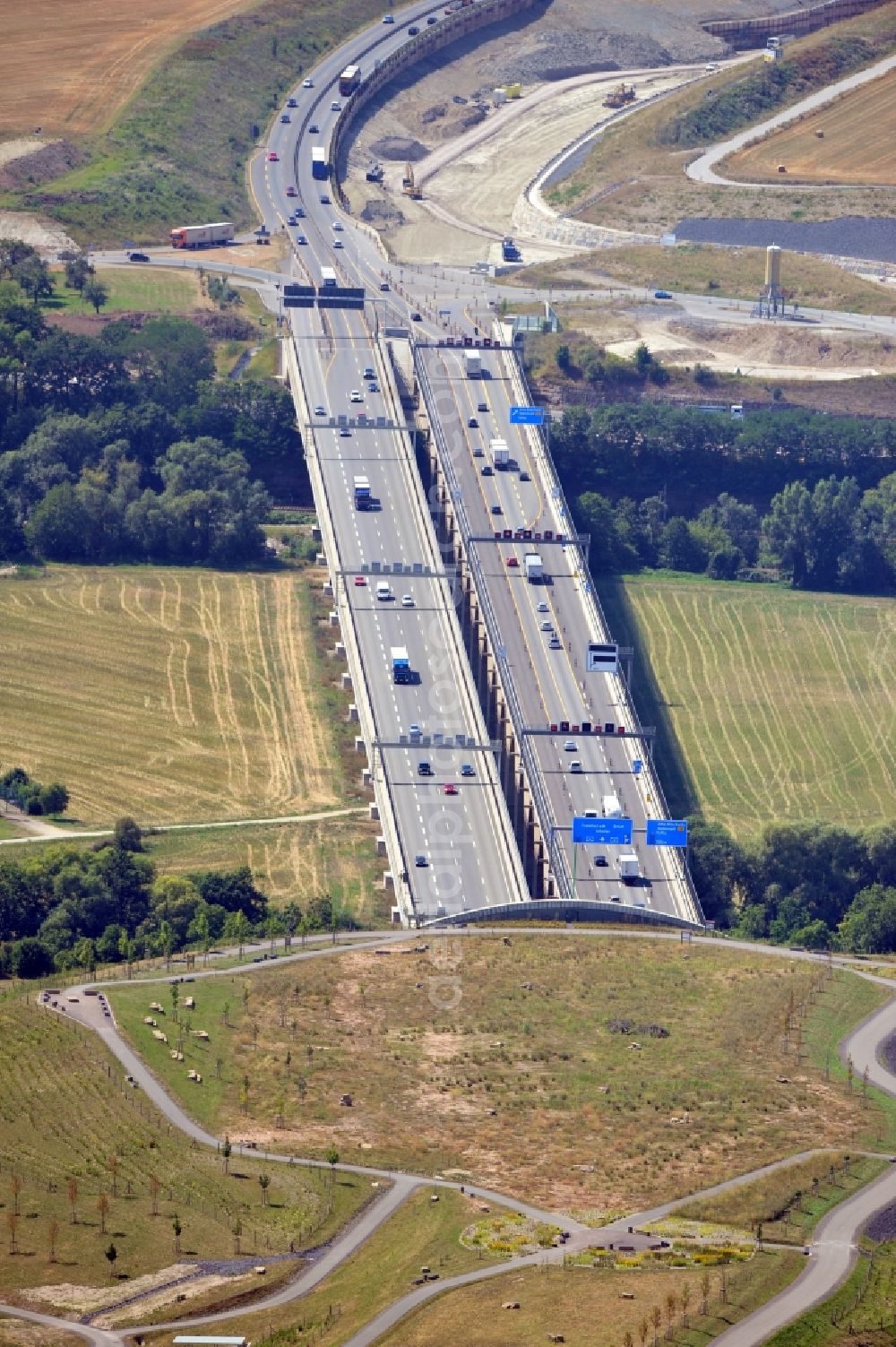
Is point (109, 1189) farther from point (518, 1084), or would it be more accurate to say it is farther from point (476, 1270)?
point (518, 1084)

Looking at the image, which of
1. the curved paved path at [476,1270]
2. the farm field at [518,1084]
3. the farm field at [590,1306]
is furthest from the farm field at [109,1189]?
the farm field at [590,1306]

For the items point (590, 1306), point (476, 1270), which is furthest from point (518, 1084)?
point (590, 1306)

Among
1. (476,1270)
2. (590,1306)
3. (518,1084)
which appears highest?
(590,1306)

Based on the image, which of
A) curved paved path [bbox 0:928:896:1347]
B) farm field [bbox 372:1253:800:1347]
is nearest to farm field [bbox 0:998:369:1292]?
curved paved path [bbox 0:928:896:1347]

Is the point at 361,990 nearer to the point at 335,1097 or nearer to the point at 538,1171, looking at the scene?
the point at 335,1097

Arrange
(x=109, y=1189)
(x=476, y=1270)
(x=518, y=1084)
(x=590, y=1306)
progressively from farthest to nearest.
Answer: (x=518, y=1084) → (x=109, y=1189) → (x=476, y=1270) → (x=590, y=1306)

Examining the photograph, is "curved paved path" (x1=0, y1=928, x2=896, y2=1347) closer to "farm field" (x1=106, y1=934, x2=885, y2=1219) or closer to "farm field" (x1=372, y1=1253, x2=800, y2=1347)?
"farm field" (x1=372, y1=1253, x2=800, y2=1347)
